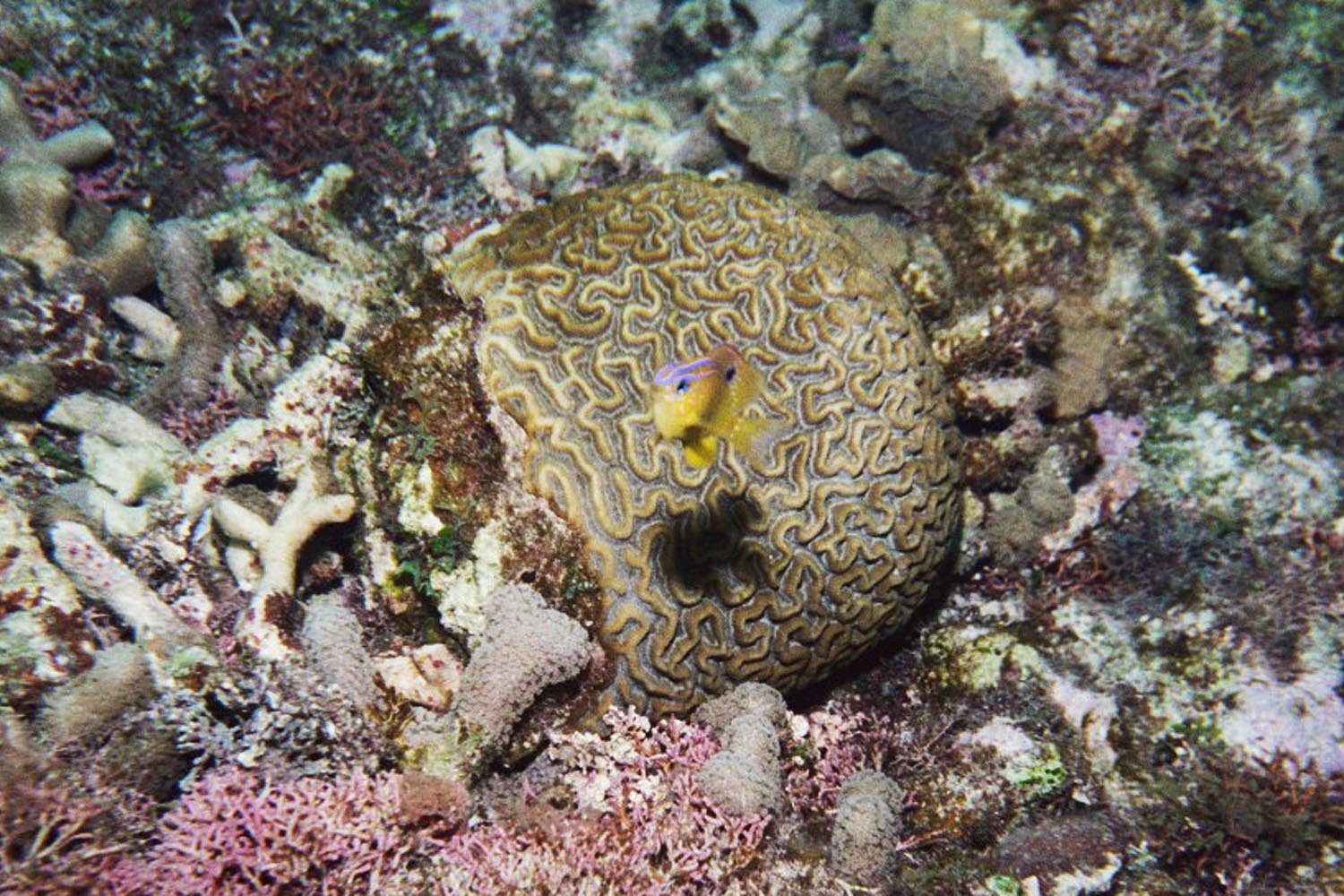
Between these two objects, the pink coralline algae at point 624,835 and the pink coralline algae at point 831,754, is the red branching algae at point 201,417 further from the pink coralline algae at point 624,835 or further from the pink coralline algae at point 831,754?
the pink coralline algae at point 831,754

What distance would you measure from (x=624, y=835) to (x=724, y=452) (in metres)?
1.82

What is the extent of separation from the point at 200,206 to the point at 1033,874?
671cm

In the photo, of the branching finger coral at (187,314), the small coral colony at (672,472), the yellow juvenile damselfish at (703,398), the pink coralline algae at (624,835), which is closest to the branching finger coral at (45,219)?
the small coral colony at (672,472)

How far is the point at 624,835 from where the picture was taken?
126 inches

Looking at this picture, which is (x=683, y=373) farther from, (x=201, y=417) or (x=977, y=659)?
(x=201, y=417)

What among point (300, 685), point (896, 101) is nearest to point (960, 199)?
point (896, 101)

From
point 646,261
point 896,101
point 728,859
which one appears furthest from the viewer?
point 896,101

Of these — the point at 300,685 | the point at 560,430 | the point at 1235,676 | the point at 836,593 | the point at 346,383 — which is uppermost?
the point at 346,383

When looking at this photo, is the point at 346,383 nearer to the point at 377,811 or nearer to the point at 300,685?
the point at 300,685

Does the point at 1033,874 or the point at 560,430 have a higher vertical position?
the point at 560,430

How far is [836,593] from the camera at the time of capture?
A: 3.99 meters

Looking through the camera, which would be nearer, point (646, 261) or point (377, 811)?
point (377, 811)

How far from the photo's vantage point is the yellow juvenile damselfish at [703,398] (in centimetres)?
300

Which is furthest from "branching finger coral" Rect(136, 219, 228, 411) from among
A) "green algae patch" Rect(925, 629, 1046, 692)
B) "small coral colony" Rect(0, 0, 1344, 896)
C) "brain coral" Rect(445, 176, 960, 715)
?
"green algae patch" Rect(925, 629, 1046, 692)
